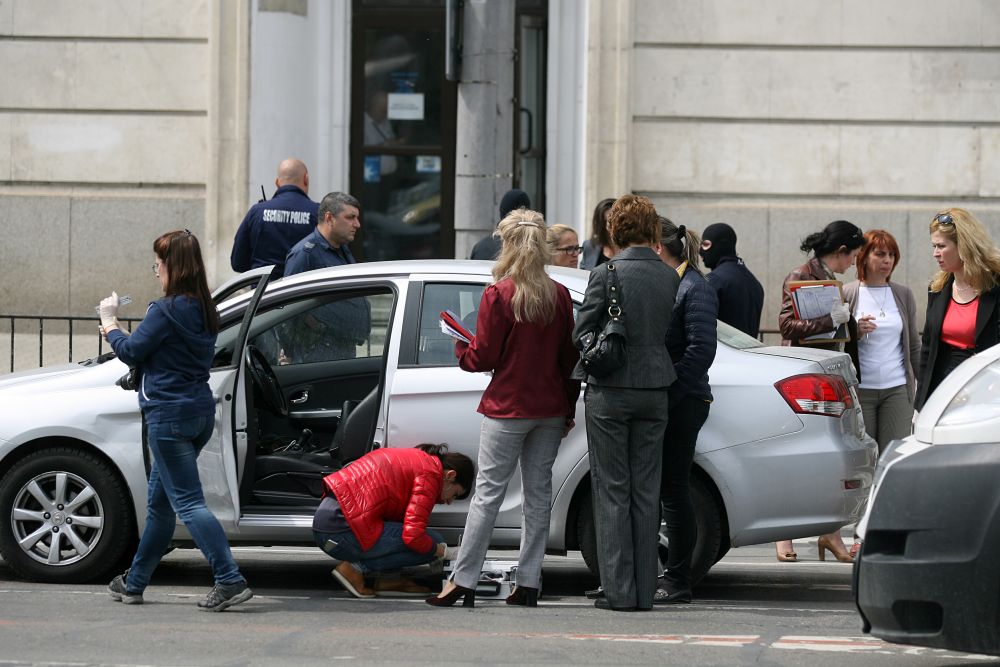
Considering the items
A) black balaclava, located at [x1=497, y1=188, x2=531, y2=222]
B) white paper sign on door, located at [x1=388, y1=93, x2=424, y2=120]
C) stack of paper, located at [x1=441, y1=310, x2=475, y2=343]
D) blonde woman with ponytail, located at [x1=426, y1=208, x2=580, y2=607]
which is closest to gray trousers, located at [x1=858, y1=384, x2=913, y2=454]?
black balaclava, located at [x1=497, y1=188, x2=531, y2=222]

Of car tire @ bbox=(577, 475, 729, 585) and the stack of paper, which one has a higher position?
the stack of paper

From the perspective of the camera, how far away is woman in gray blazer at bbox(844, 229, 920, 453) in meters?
9.09

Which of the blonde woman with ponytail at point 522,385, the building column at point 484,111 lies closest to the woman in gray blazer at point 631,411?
the blonde woman with ponytail at point 522,385

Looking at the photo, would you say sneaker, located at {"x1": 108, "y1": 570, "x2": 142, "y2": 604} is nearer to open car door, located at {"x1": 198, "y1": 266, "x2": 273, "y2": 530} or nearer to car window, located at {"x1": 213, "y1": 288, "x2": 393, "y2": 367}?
open car door, located at {"x1": 198, "y1": 266, "x2": 273, "y2": 530}

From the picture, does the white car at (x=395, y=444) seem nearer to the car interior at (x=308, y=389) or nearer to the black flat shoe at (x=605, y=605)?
the car interior at (x=308, y=389)

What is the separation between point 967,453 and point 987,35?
10525 millimetres

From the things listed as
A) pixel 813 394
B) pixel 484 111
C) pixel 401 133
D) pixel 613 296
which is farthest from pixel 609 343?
pixel 401 133

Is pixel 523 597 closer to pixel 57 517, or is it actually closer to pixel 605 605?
pixel 605 605

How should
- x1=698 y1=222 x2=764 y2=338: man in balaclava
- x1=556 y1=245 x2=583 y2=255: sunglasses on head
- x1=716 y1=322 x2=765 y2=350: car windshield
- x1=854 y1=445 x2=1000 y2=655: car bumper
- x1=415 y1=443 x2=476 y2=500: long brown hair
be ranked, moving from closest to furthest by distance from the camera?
x1=854 y1=445 x2=1000 y2=655: car bumper → x1=415 y1=443 x2=476 y2=500: long brown hair → x1=716 y1=322 x2=765 y2=350: car windshield → x1=698 y1=222 x2=764 y2=338: man in balaclava → x1=556 y1=245 x2=583 y2=255: sunglasses on head

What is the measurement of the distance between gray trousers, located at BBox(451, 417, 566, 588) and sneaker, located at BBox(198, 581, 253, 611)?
1.00 metres

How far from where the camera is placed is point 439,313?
7.60 meters

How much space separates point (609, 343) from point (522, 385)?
1.45 ft

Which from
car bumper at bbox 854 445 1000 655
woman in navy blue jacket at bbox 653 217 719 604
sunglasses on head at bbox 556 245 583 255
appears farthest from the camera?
sunglasses on head at bbox 556 245 583 255

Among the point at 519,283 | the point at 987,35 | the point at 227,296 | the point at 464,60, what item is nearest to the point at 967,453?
the point at 519,283
